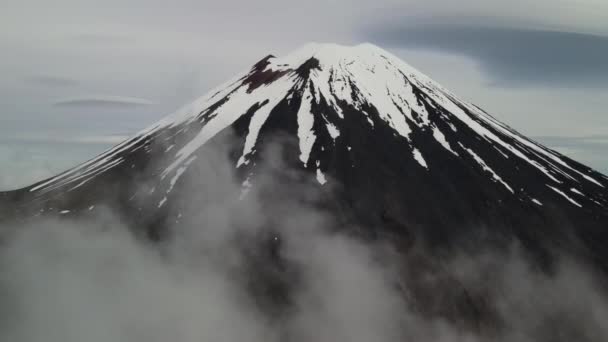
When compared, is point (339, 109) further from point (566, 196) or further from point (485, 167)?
point (566, 196)

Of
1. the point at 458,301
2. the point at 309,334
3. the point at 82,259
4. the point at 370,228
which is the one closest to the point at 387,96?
the point at 370,228

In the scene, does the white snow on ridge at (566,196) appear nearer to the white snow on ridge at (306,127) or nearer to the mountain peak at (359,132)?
the mountain peak at (359,132)

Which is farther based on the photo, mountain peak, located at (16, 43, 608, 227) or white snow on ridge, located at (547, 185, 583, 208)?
white snow on ridge, located at (547, 185, 583, 208)

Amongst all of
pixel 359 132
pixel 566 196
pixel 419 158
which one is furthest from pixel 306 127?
pixel 566 196

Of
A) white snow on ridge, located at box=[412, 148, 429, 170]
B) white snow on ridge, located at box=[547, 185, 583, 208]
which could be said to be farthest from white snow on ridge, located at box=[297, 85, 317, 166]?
white snow on ridge, located at box=[547, 185, 583, 208]

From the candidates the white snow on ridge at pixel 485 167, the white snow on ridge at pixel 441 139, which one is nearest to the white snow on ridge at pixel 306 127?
the white snow on ridge at pixel 441 139

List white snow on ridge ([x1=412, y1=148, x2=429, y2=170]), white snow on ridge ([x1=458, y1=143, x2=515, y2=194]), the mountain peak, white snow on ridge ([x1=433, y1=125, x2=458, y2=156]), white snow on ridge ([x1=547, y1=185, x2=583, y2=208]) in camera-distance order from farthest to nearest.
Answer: white snow on ridge ([x1=433, y1=125, x2=458, y2=156]) → white snow on ridge ([x1=547, y1=185, x2=583, y2=208]) → white snow on ridge ([x1=458, y1=143, x2=515, y2=194]) → white snow on ridge ([x1=412, y1=148, x2=429, y2=170]) → the mountain peak

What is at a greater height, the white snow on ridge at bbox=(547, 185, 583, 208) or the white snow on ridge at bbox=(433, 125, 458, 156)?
the white snow on ridge at bbox=(433, 125, 458, 156)

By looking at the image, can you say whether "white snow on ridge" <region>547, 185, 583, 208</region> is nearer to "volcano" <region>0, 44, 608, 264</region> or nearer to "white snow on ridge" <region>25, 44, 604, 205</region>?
"volcano" <region>0, 44, 608, 264</region>

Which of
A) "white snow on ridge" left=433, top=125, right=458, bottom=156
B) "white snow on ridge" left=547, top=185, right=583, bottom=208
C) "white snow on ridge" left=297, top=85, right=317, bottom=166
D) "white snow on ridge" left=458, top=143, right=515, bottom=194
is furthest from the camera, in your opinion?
"white snow on ridge" left=433, top=125, right=458, bottom=156

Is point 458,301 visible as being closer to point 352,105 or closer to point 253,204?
point 253,204
